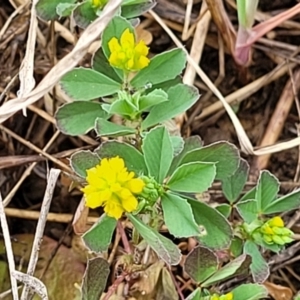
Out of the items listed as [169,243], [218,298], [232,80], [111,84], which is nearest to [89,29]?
[111,84]

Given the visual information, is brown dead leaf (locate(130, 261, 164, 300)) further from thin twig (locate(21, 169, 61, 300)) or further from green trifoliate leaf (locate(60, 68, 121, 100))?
green trifoliate leaf (locate(60, 68, 121, 100))

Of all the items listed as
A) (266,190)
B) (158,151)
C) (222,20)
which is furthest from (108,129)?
(222,20)

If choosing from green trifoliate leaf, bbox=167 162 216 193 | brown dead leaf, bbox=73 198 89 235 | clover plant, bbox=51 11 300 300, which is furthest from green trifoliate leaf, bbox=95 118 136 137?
brown dead leaf, bbox=73 198 89 235

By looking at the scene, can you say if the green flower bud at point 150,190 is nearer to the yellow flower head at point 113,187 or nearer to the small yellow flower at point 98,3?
the yellow flower head at point 113,187

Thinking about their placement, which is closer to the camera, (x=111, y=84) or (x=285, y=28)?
(x=111, y=84)

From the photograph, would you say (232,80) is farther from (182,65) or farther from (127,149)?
(127,149)

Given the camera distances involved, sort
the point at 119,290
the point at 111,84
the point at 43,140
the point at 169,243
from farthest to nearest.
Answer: the point at 43,140, the point at 119,290, the point at 111,84, the point at 169,243
